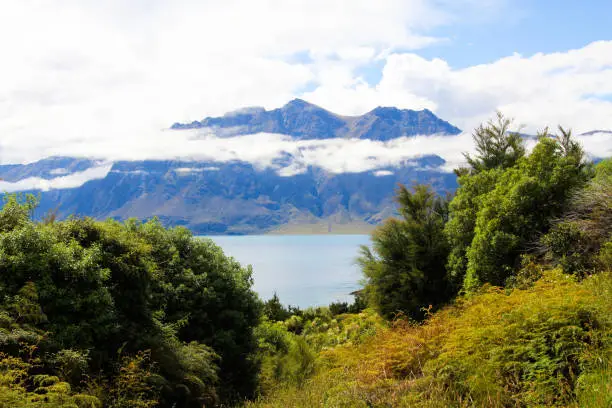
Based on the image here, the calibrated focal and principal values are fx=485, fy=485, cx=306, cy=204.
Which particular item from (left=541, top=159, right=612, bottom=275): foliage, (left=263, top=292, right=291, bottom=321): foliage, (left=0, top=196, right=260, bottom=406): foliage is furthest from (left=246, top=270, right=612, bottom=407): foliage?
(left=263, top=292, right=291, bottom=321): foliage

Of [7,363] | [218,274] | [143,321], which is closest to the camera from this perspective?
[7,363]

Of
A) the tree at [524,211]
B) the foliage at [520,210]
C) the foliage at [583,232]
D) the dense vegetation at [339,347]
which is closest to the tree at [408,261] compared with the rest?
the dense vegetation at [339,347]

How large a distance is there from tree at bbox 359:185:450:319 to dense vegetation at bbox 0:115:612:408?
0.17 meters

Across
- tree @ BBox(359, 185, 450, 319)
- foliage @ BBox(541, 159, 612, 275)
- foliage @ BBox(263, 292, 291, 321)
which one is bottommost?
foliage @ BBox(263, 292, 291, 321)

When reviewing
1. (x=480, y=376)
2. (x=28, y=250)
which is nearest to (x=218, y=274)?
(x=28, y=250)

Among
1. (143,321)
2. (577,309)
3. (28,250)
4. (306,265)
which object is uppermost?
(28,250)

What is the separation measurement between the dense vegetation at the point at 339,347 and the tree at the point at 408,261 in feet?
0.55

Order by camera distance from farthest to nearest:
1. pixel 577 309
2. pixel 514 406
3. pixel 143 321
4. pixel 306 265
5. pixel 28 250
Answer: pixel 306 265 < pixel 143 321 < pixel 28 250 < pixel 577 309 < pixel 514 406

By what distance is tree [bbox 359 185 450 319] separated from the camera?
2545cm

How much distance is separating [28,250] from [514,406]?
928 centimetres

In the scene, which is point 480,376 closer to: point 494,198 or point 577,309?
point 577,309

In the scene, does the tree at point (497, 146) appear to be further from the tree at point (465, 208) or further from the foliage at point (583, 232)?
the foliage at point (583, 232)

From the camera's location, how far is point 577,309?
653 centimetres

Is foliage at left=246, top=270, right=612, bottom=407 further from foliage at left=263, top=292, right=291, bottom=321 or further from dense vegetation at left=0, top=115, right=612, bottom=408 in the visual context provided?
foliage at left=263, top=292, right=291, bottom=321
